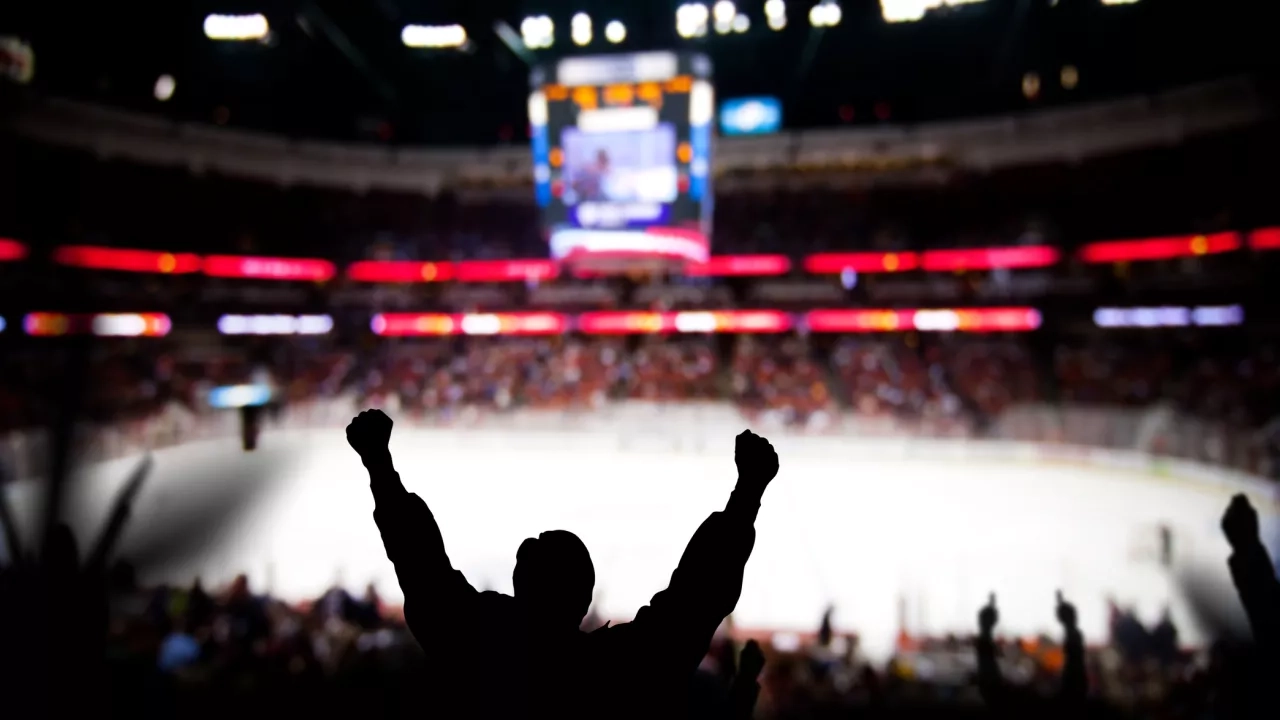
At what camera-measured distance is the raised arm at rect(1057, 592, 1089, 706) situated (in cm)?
237

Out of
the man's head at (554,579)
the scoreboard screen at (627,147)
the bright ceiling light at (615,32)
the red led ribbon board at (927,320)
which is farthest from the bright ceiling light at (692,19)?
the man's head at (554,579)

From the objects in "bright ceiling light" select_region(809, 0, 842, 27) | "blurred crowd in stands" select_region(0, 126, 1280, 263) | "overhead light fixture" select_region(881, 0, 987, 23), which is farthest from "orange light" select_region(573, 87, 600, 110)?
"blurred crowd in stands" select_region(0, 126, 1280, 263)

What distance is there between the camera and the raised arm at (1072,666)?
2.37 metres

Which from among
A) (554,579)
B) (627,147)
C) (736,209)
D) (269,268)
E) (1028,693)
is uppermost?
(736,209)

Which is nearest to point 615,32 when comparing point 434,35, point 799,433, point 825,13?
point 434,35

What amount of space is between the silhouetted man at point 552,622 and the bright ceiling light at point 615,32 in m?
13.8

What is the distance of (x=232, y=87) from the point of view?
18562 mm

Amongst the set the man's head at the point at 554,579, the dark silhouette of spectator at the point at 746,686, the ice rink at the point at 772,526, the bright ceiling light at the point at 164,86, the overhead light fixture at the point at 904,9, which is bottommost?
the ice rink at the point at 772,526

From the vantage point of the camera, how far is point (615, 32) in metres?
13.5

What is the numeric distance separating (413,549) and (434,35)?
479 inches

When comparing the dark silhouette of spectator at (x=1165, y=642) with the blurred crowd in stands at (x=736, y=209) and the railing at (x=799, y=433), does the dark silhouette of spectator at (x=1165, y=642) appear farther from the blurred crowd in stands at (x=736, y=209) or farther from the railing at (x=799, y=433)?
the blurred crowd in stands at (x=736, y=209)

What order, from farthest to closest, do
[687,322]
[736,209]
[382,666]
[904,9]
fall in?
1. [736,209]
2. [687,322]
3. [904,9]
4. [382,666]

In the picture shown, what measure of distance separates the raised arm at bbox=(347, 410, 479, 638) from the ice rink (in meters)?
2.30

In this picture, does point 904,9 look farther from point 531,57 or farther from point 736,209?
point 736,209
